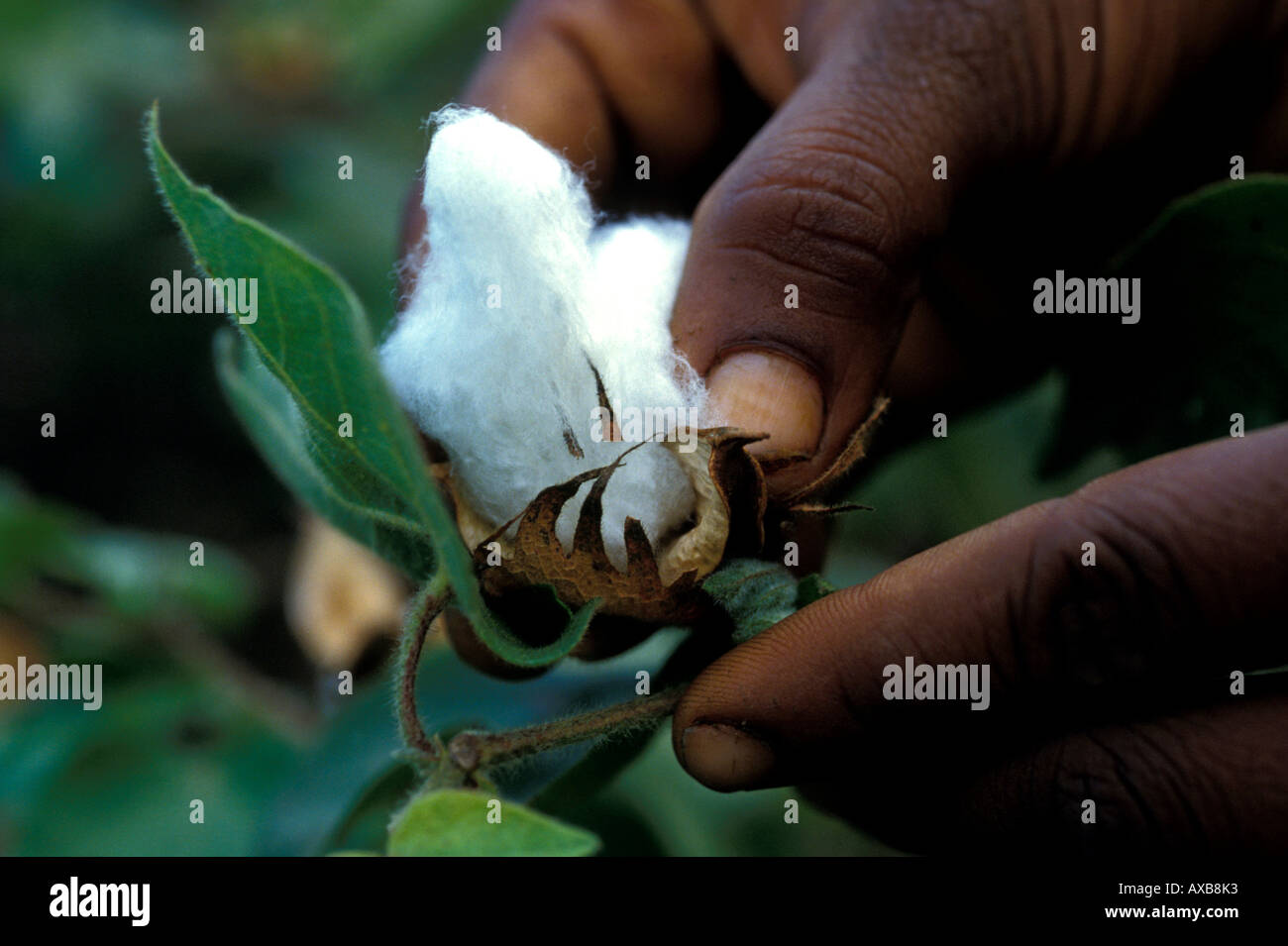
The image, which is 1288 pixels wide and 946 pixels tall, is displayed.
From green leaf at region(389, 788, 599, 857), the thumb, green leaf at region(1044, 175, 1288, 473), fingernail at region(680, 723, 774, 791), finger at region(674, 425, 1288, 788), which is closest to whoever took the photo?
green leaf at region(389, 788, 599, 857)

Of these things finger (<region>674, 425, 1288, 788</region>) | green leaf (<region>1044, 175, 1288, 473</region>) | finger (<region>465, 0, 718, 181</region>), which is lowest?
finger (<region>674, 425, 1288, 788</region>)

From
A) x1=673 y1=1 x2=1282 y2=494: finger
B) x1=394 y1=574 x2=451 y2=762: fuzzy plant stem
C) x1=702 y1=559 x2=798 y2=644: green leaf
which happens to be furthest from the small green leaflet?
x1=394 y1=574 x2=451 y2=762: fuzzy plant stem

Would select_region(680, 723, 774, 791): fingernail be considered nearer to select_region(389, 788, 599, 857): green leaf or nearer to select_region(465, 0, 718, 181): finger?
select_region(389, 788, 599, 857): green leaf

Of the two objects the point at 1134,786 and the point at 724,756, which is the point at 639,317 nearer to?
the point at 724,756

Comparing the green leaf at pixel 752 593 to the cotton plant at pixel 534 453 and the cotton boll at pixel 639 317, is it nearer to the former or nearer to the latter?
the cotton plant at pixel 534 453

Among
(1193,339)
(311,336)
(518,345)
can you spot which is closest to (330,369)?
(311,336)

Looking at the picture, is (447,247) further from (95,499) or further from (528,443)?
(95,499)
